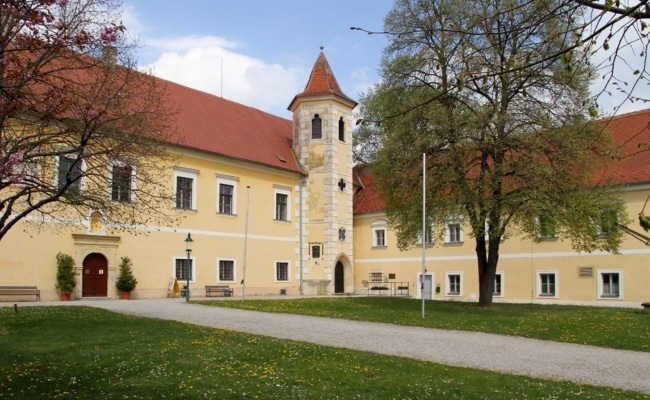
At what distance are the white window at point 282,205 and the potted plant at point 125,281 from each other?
9.32m

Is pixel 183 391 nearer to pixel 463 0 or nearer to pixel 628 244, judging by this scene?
pixel 463 0

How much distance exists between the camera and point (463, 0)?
67.8 ft

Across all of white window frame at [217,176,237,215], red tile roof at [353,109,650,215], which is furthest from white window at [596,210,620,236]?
white window frame at [217,176,237,215]

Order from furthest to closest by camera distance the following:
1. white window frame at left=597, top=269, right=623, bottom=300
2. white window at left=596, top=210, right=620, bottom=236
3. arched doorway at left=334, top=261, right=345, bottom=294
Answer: arched doorway at left=334, top=261, right=345, bottom=294 < white window frame at left=597, top=269, right=623, bottom=300 < white window at left=596, top=210, right=620, bottom=236

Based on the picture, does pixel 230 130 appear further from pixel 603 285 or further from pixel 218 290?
pixel 603 285

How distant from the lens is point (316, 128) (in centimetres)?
3453

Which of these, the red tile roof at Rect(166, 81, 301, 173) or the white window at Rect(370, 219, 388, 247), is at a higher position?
the red tile roof at Rect(166, 81, 301, 173)

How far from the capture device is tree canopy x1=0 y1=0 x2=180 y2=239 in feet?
23.6

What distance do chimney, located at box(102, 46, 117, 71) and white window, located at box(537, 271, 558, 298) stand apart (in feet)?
74.2

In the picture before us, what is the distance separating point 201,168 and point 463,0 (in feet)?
47.4

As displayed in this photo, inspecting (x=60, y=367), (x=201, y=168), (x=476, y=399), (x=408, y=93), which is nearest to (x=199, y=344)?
(x=60, y=367)

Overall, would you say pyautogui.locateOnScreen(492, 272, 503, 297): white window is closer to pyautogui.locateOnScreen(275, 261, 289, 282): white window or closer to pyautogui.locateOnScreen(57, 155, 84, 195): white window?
pyautogui.locateOnScreen(275, 261, 289, 282): white window

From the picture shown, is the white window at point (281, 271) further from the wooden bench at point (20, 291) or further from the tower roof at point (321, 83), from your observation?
the wooden bench at point (20, 291)

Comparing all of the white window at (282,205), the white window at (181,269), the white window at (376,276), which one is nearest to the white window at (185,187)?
the white window at (181,269)
